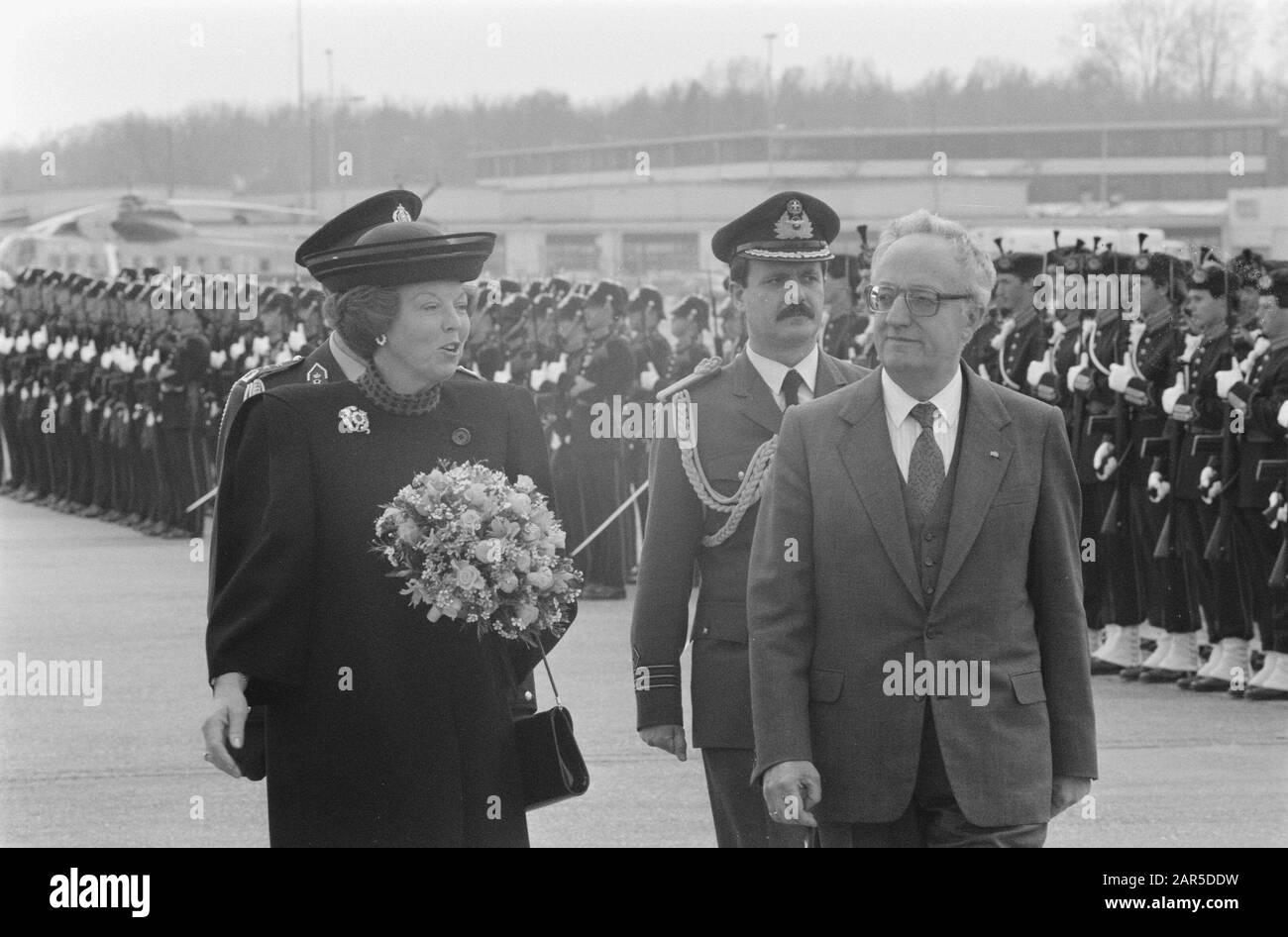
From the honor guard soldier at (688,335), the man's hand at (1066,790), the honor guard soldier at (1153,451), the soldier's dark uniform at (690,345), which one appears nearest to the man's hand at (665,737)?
the man's hand at (1066,790)

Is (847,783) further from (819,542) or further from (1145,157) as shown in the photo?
(1145,157)

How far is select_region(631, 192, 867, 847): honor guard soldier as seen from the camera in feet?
17.4

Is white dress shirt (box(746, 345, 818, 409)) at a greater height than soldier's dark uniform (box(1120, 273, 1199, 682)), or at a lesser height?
greater

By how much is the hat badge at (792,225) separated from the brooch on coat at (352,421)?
4.50ft

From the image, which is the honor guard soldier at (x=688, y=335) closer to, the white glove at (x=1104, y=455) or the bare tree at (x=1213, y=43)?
the white glove at (x=1104, y=455)

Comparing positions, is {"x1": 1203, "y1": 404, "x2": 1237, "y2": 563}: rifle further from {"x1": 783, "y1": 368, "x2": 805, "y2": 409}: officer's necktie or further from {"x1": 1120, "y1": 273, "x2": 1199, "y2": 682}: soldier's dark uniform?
{"x1": 783, "y1": 368, "x2": 805, "y2": 409}: officer's necktie

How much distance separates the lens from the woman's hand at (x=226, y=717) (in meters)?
4.45

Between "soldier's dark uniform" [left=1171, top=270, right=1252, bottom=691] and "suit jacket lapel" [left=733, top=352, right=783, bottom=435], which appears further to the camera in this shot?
"soldier's dark uniform" [left=1171, top=270, right=1252, bottom=691]

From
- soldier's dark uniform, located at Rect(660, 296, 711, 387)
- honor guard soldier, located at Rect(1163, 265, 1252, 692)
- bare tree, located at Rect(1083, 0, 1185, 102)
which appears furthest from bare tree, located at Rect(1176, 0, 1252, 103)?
honor guard soldier, located at Rect(1163, 265, 1252, 692)

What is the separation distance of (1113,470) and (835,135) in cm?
4046

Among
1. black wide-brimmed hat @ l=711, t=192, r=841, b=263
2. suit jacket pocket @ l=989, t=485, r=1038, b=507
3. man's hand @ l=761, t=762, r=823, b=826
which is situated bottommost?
man's hand @ l=761, t=762, r=823, b=826

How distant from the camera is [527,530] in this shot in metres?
4.51

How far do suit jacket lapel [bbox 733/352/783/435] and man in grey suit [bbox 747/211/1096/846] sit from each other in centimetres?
100

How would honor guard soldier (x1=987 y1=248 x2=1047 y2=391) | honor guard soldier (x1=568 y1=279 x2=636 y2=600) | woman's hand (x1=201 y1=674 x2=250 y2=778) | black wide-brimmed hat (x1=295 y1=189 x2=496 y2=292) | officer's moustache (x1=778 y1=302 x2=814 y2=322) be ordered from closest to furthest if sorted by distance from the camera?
woman's hand (x1=201 y1=674 x2=250 y2=778) → black wide-brimmed hat (x1=295 y1=189 x2=496 y2=292) → officer's moustache (x1=778 y1=302 x2=814 y2=322) → honor guard soldier (x1=987 y1=248 x2=1047 y2=391) → honor guard soldier (x1=568 y1=279 x2=636 y2=600)
